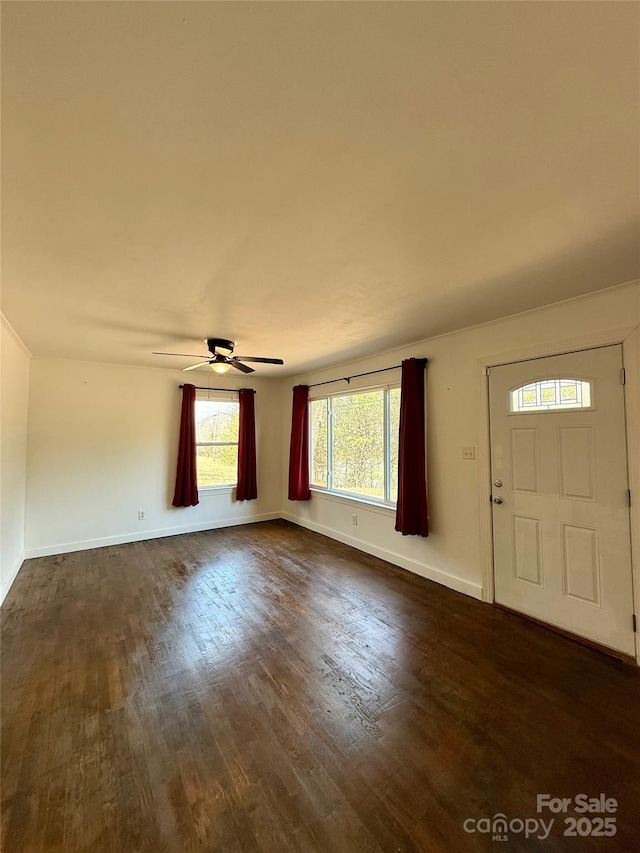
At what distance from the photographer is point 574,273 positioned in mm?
2049

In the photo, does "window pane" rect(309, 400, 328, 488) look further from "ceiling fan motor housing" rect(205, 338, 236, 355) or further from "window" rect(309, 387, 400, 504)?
"ceiling fan motor housing" rect(205, 338, 236, 355)

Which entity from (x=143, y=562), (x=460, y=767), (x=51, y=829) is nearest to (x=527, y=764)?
(x=460, y=767)

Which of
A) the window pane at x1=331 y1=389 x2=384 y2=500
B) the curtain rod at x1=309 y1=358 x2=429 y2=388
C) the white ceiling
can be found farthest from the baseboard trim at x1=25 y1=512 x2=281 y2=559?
the white ceiling

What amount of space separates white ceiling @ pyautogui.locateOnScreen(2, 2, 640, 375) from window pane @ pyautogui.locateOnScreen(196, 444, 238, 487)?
3.34 meters

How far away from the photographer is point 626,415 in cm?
221

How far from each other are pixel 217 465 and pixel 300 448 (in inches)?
55.3

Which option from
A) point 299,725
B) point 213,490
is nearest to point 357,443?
point 213,490

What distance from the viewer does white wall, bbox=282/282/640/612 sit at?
2283mm

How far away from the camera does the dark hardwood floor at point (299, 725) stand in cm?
127

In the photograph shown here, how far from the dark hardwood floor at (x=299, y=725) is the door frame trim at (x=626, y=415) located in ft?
1.59

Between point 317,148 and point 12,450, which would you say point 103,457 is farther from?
point 317,148

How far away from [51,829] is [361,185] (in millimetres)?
2727

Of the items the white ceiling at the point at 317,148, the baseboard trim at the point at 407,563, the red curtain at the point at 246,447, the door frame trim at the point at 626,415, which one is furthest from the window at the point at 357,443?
the white ceiling at the point at 317,148

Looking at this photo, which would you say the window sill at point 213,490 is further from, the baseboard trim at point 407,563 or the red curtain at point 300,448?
the baseboard trim at point 407,563
